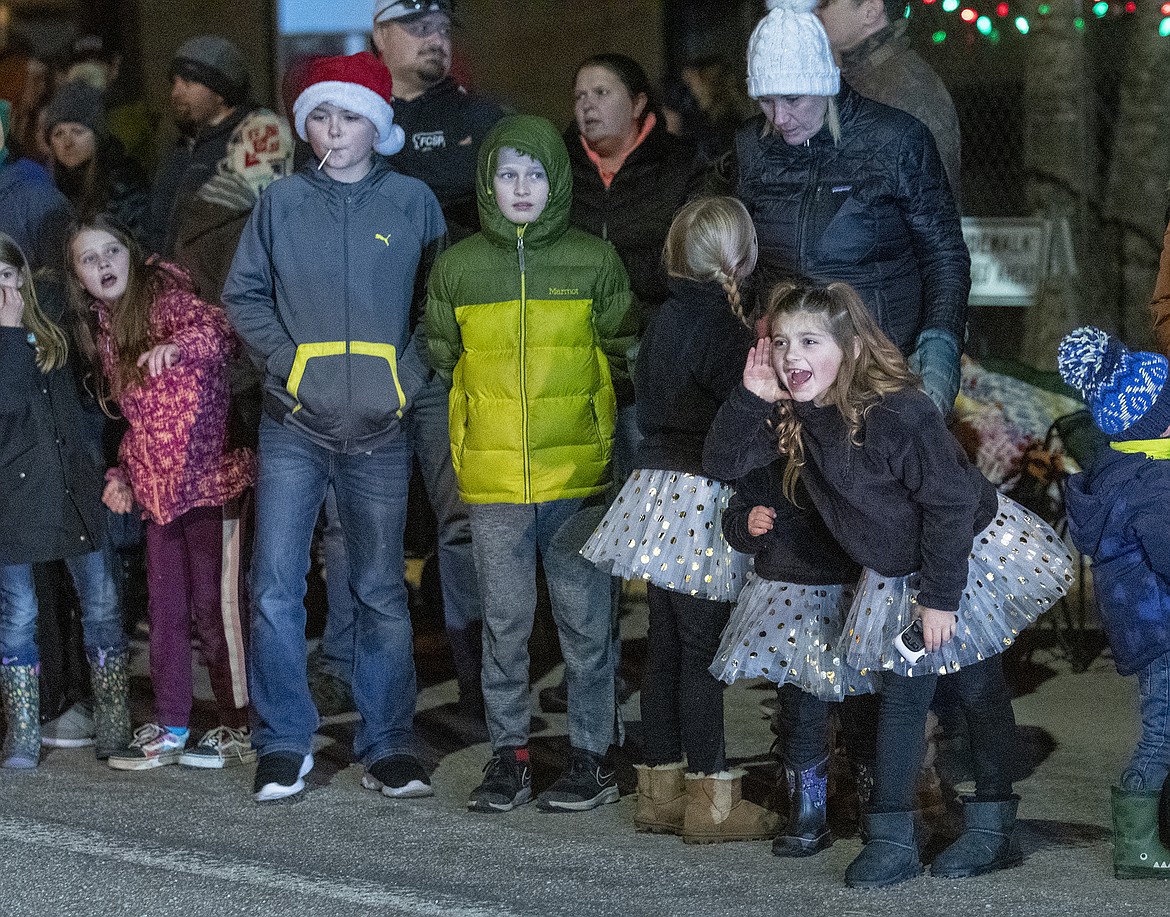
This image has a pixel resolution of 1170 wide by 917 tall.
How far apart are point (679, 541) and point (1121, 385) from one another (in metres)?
1.26

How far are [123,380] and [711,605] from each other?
2.14 m

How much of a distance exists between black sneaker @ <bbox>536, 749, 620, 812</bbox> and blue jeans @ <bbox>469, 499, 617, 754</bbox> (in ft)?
0.14

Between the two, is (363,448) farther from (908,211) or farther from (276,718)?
(908,211)

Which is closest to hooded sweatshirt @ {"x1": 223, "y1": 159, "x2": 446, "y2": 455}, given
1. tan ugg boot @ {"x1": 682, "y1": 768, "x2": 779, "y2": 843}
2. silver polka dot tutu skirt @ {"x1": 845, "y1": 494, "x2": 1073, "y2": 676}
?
tan ugg boot @ {"x1": 682, "y1": 768, "x2": 779, "y2": 843}

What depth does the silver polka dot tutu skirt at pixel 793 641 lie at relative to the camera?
4879 mm

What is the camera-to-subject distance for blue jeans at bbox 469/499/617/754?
18.3 feet

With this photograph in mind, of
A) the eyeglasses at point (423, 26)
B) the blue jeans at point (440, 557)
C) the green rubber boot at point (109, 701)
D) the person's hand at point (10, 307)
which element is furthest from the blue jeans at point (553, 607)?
the eyeglasses at point (423, 26)

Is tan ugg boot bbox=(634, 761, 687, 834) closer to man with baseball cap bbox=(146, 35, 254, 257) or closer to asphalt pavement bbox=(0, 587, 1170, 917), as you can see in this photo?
asphalt pavement bbox=(0, 587, 1170, 917)

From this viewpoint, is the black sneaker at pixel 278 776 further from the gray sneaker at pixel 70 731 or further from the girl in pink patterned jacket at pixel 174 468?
the gray sneaker at pixel 70 731

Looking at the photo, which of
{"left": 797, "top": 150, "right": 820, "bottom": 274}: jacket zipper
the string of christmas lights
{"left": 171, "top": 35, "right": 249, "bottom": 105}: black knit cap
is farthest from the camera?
the string of christmas lights

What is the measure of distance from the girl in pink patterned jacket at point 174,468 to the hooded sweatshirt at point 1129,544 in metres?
2.78

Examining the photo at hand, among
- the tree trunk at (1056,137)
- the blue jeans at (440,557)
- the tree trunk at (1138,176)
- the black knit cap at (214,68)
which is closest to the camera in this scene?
the blue jeans at (440,557)

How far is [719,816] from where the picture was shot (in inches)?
205

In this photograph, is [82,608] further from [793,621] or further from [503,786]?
[793,621]
